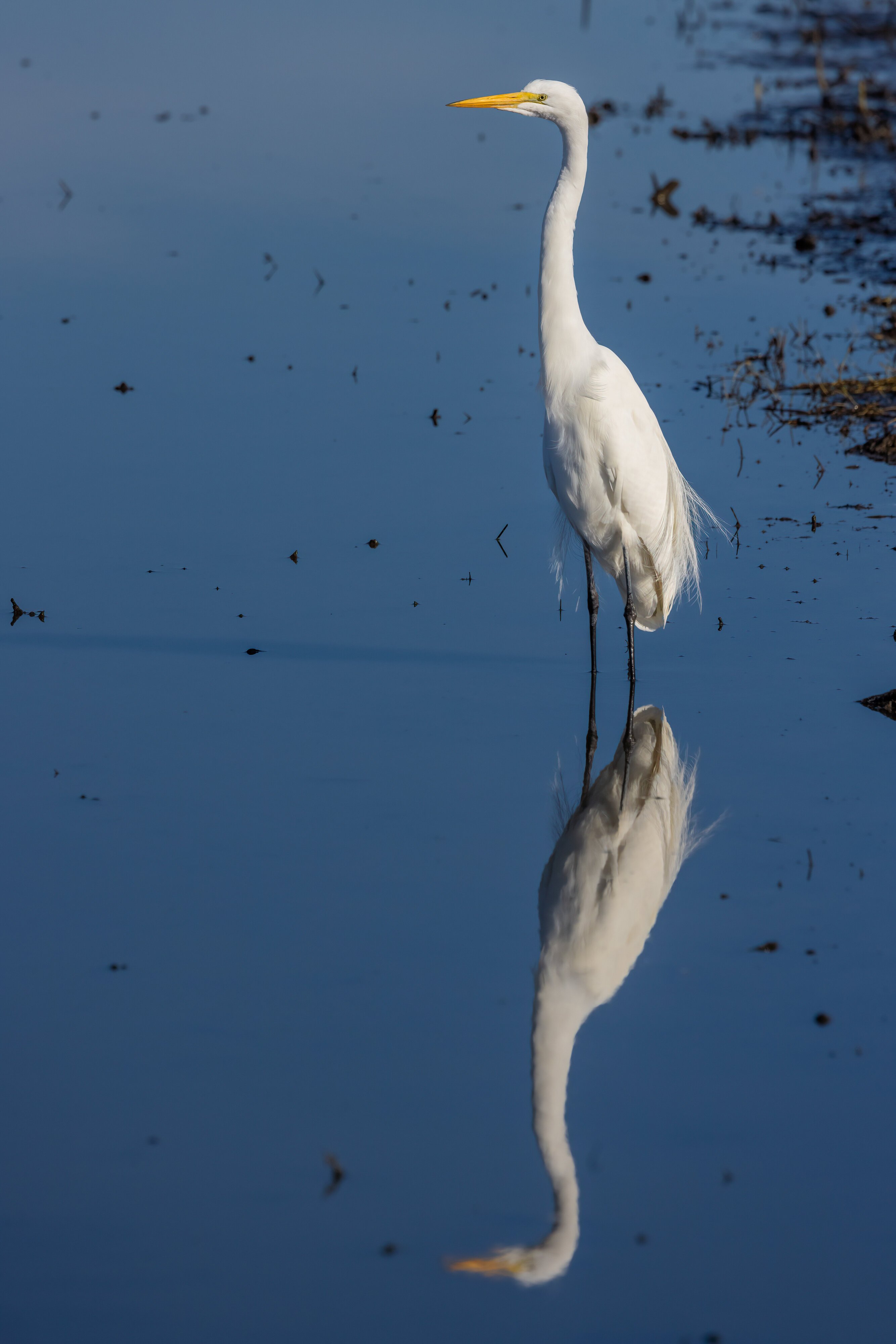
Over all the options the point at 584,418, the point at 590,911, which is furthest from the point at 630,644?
the point at 590,911

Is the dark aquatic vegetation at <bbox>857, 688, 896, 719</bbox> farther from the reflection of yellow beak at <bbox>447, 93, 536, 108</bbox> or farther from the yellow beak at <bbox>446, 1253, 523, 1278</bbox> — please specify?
the yellow beak at <bbox>446, 1253, 523, 1278</bbox>

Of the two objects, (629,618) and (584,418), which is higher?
(584,418)

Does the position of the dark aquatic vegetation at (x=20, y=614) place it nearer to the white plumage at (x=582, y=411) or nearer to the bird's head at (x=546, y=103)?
the white plumage at (x=582, y=411)

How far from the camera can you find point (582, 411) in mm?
5828

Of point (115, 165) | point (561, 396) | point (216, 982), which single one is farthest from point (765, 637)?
point (115, 165)

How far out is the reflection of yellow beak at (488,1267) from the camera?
3.18 m

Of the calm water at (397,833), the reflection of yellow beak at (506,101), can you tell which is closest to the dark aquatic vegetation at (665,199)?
the calm water at (397,833)

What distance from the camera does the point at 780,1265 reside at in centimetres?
323

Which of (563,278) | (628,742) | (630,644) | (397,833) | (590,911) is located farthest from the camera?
(630,644)

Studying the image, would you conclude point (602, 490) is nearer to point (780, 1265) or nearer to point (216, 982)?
point (216, 982)

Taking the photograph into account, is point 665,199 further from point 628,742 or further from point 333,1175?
point 333,1175

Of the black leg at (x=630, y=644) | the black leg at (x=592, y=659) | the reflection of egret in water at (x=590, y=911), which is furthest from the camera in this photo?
the black leg at (x=630, y=644)

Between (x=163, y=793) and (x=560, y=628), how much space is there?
7.20 ft

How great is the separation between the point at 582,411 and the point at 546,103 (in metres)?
1.26
